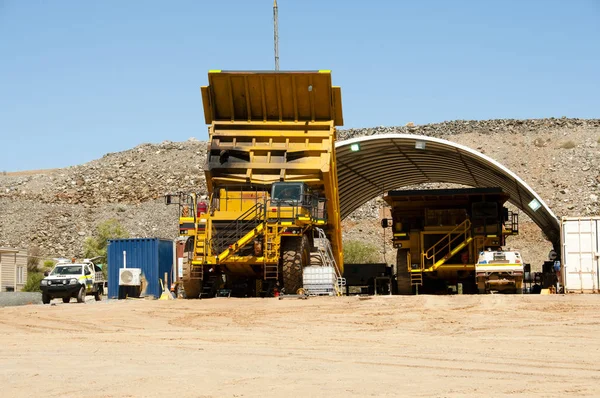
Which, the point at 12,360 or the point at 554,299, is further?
the point at 554,299

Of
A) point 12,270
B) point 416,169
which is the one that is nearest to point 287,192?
point 416,169

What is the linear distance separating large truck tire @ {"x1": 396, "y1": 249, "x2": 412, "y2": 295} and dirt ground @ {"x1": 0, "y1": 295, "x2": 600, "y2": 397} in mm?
8599

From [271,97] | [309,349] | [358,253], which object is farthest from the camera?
[358,253]

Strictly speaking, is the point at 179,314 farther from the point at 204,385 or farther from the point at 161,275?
the point at 161,275

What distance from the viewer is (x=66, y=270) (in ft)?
99.4

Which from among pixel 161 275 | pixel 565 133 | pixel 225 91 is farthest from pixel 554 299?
pixel 565 133

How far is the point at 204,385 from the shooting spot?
9773 millimetres

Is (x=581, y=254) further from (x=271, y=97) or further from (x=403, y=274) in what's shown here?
(x=271, y=97)

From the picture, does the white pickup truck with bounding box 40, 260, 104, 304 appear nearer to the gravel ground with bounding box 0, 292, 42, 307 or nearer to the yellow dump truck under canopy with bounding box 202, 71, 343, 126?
the gravel ground with bounding box 0, 292, 42, 307

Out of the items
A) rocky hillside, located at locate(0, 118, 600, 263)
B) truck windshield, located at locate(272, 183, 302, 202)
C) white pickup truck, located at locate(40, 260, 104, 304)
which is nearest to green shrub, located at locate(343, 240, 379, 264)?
rocky hillside, located at locate(0, 118, 600, 263)

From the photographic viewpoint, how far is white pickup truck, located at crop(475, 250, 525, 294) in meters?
26.9

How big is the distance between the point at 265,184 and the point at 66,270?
9.30 meters

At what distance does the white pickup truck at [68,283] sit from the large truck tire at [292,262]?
8775 millimetres

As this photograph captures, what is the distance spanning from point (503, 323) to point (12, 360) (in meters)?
8.58
